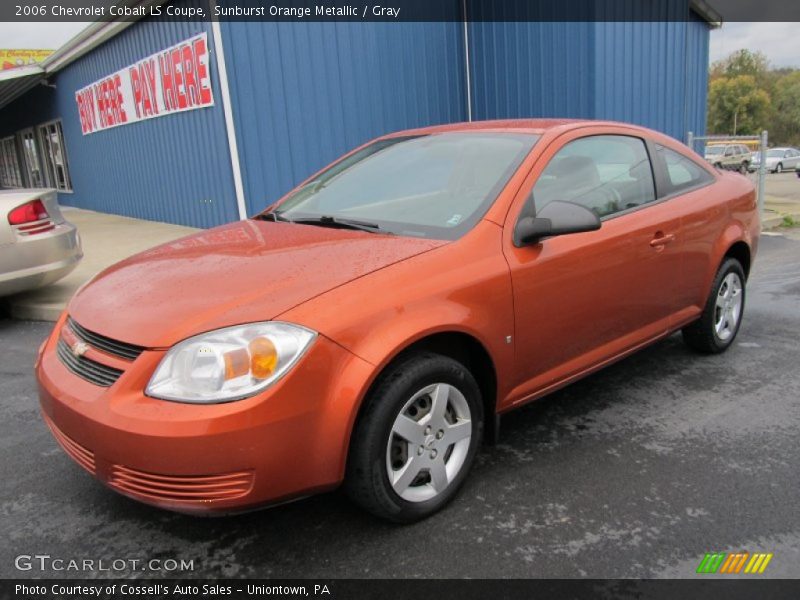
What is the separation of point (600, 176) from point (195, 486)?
250cm

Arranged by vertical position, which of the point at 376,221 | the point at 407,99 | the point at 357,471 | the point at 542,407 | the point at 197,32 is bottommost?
the point at 542,407

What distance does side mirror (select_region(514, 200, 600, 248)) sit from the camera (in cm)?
282

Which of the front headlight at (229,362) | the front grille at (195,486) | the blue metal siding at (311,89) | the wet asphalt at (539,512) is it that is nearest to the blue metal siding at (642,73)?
the blue metal siding at (311,89)

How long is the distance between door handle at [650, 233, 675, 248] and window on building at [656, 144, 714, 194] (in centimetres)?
33

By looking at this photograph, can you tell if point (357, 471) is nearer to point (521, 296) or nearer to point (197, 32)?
point (521, 296)

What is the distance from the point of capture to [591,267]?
3.15 m

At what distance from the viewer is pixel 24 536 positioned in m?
2.63

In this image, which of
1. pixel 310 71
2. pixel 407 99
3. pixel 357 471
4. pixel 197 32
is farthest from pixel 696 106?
pixel 357 471

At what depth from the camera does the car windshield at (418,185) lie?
2.98 m

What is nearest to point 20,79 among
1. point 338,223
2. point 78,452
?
point 338,223

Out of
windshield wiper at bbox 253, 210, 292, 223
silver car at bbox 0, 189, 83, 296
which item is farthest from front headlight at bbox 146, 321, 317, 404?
silver car at bbox 0, 189, 83, 296

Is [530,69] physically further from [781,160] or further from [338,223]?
[781,160]

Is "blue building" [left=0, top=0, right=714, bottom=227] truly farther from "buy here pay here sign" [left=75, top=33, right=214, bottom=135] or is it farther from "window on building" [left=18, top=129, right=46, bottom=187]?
"window on building" [left=18, top=129, right=46, bottom=187]

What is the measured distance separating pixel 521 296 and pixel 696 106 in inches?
428
